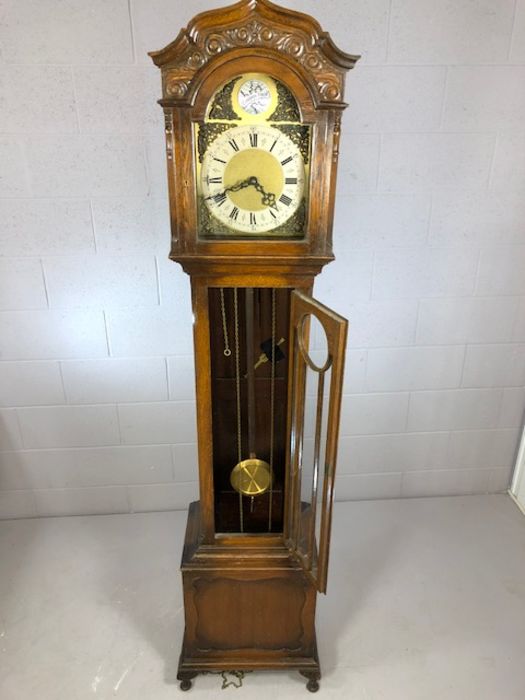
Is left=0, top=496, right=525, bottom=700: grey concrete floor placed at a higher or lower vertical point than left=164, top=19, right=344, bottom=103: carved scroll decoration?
lower

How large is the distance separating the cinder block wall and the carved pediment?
27.1 inches

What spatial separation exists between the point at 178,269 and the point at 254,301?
0.58 metres

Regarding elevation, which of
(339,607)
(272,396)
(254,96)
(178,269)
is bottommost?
(339,607)

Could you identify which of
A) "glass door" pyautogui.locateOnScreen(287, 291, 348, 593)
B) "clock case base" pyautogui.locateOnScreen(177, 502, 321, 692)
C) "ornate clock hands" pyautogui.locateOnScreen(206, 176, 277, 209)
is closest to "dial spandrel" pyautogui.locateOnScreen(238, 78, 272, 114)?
"ornate clock hands" pyautogui.locateOnScreen(206, 176, 277, 209)

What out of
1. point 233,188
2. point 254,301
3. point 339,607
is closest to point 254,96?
point 233,188

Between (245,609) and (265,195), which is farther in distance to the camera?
(245,609)

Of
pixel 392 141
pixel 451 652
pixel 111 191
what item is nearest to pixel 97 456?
pixel 111 191

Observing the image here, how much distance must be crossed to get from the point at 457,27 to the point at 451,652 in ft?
6.65

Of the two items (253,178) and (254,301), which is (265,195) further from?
(254,301)

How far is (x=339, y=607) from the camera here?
1.87 m

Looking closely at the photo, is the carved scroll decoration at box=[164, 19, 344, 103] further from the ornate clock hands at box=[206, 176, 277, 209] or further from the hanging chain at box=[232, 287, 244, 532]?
the hanging chain at box=[232, 287, 244, 532]

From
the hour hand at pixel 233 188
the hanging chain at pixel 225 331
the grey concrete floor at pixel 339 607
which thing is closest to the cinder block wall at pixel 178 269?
the grey concrete floor at pixel 339 607

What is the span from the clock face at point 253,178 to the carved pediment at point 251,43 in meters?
0.13

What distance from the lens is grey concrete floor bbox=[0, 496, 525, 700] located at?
1.62 metres
